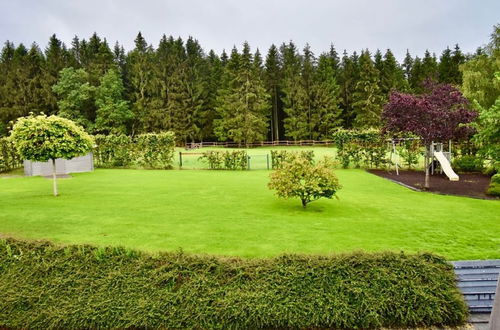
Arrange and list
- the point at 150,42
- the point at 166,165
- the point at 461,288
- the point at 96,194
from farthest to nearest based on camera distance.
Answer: the point at 150,42 → the point at 166,165 → the point at 96,194 → the point at 461,288

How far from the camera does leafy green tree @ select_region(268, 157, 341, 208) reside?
36.7ft

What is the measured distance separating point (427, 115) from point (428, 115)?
1.5 inches

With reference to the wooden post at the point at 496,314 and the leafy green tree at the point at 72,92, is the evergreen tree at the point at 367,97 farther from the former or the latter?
the wooden post at the point at 496,314

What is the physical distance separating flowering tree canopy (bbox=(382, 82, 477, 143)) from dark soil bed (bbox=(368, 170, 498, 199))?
2168mm

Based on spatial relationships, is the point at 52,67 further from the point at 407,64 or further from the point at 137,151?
the point at 407,64

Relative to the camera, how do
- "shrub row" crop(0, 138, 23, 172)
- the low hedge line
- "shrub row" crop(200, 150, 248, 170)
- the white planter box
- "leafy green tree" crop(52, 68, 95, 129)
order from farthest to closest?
"leafy green tree" crop(52, 68, 95, 129) → "shrub row" crop(200, 150, 248, 170) → "shrub row" crop(0, 138, 23, 172) → the white planter box → the low hedge line

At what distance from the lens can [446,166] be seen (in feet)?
64.7

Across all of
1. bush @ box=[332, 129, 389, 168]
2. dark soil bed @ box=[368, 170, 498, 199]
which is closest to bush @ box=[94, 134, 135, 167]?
bush @ box=[332, 129, 389, 168]

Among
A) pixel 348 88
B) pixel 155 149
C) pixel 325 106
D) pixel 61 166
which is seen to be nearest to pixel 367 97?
pixel 348 88

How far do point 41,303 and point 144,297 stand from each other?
1.76 metres

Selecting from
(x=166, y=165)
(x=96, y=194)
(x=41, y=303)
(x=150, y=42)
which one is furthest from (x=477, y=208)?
(x=150, y=42)

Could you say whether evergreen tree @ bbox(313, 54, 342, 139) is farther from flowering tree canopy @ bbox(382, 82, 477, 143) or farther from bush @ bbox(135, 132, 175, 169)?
flowering tree canopy @ bbox(382, 82, 477, 143)

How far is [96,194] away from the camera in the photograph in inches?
567

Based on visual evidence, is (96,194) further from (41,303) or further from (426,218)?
(426,218)
